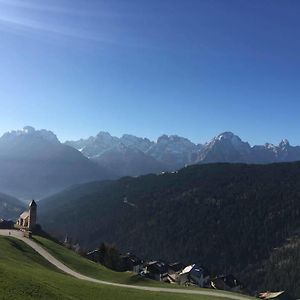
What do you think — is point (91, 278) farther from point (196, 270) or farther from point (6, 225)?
point (196, 270)

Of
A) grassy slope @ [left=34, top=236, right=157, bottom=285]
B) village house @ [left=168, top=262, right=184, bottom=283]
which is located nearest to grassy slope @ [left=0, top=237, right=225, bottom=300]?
grassy slope @ [left=34, top=236, right=157, bottom=285]

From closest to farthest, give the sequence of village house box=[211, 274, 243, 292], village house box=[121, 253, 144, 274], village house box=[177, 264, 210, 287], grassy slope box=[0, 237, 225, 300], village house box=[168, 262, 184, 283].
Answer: grassy slope box=[0, 237, 225, 300]
village house box=[121, 253, 144, 274]
village house box=[177, 264, 210, 287]
village house box=[168, 262, 184, 283]
village house box=[211, 274, 243, 292]

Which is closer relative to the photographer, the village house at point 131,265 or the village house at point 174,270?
the village house at point 131,265

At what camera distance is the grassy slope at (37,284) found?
44.5 m

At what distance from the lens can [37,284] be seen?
48094 millimetres

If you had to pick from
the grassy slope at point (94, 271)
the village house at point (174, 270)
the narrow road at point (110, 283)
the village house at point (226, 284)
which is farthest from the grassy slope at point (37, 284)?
the village house at point (226, 284)

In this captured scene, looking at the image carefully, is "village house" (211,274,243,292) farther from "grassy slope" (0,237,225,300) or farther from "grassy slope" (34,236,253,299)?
"grassy slope" (0,237,225,300)

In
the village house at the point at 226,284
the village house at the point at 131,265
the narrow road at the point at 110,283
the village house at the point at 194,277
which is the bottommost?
the village house at the point at 226,284

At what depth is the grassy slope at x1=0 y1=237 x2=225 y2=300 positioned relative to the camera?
1751 inches

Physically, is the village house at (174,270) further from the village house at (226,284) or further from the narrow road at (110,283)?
the narrow road at (110,283)

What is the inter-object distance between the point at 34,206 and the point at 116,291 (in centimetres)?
6371

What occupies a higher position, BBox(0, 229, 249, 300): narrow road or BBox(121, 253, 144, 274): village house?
BBox(0, 229, 249, 300): narrow road

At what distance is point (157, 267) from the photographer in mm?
176500

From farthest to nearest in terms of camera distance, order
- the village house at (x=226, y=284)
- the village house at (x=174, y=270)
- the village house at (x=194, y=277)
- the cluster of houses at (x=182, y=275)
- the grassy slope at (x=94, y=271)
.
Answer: the village house at (x=226, y=284)
the village house at (x=174, y=270)
the village house at (x=194, y=277)
the cluster of houses at (x=182, y=275)
the grassy slope at (x=94, y=271)
